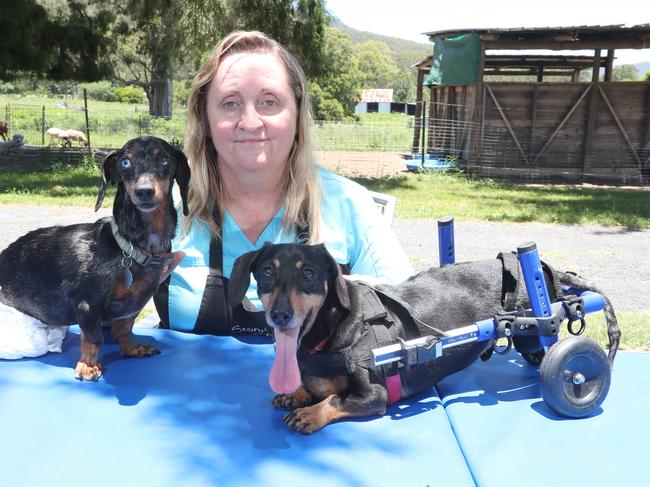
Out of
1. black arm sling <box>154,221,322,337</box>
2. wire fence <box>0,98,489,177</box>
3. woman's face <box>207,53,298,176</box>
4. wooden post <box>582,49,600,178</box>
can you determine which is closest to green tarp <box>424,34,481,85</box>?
wire fence <box>0,98,489,177</box>

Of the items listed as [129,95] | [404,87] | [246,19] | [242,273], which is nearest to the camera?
[242,273]

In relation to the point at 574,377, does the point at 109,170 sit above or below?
above

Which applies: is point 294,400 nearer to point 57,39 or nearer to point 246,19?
point 246,19

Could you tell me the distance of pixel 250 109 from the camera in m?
2.69

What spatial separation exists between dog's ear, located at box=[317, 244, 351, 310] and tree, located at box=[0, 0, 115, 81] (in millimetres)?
12055

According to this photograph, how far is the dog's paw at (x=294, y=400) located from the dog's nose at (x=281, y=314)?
392 mm

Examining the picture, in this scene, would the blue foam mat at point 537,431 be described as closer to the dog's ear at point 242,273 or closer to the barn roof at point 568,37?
the dog's ear at point 242,273

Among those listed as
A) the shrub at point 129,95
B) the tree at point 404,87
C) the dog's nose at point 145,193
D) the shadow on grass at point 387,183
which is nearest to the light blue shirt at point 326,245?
the dog's nose at point 145,193

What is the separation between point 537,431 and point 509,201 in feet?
30.7

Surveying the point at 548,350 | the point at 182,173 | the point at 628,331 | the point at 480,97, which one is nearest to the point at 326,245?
the point at 182,173

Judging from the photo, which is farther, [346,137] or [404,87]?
[404,87]

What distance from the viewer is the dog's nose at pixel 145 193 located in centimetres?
230

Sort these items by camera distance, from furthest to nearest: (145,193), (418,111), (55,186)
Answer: (418,111) < (55,186) < (145,193)

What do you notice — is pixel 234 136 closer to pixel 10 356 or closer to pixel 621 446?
pixel 10 356
